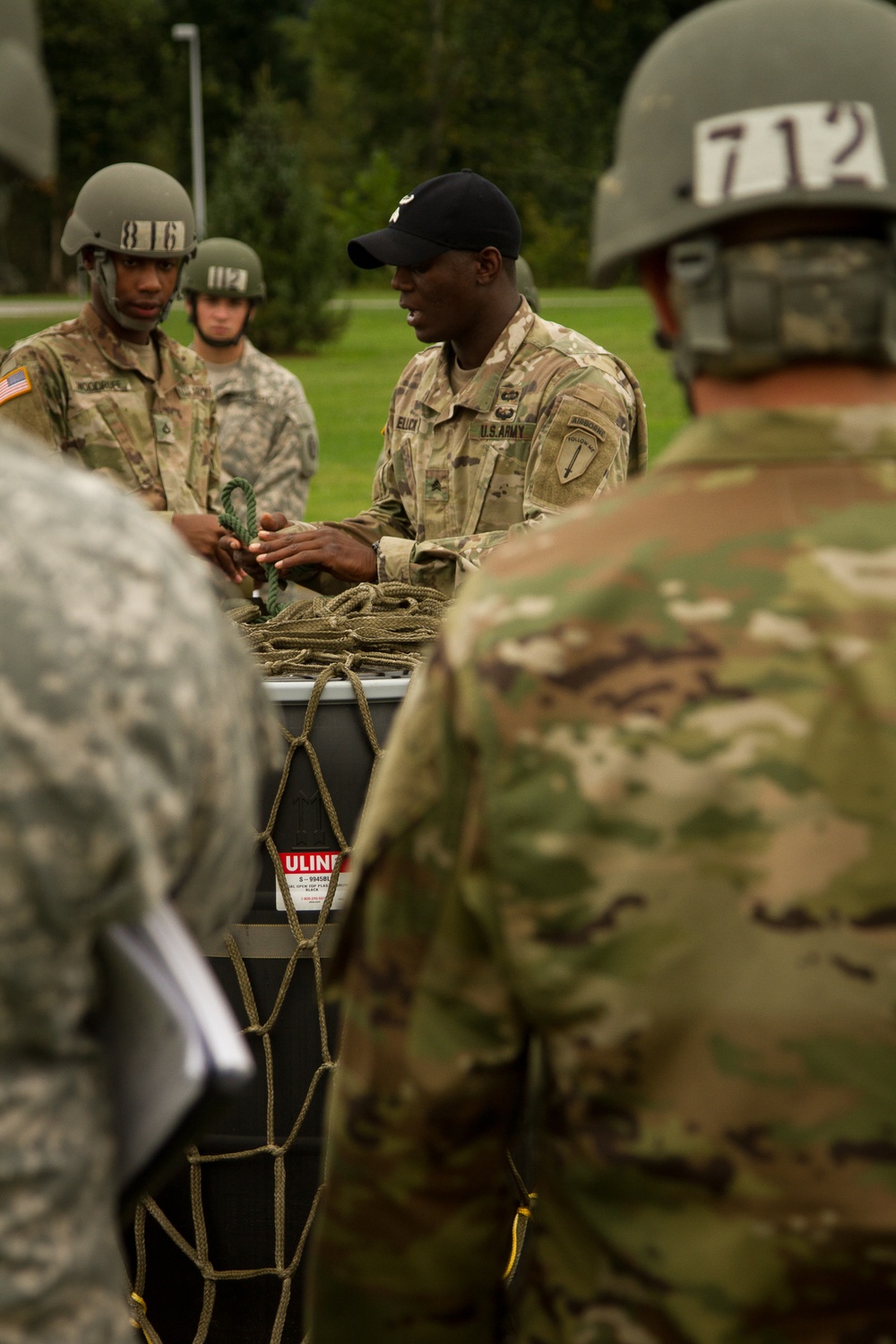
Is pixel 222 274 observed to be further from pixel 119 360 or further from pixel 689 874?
pixel 689 874

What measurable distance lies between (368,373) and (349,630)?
2228cm

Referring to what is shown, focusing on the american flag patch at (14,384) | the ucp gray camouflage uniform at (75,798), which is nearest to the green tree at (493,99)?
the american flag patch at (14,384)

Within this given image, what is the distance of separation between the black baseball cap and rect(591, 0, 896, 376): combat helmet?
2864mm

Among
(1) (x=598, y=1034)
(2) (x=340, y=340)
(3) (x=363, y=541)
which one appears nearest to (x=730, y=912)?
(1) (x=598, y=1034)

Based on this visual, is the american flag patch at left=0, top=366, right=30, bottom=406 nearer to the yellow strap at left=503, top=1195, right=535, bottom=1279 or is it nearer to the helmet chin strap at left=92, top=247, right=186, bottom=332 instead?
the helmet chin strap at left=92, top=247, right=186, bottom=332

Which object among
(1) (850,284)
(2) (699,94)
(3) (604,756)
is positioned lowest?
(3) (604,756)

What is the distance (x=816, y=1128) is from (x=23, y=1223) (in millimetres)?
670

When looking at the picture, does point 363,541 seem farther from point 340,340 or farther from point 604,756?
point 340,340

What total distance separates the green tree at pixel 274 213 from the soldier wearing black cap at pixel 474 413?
22088mm

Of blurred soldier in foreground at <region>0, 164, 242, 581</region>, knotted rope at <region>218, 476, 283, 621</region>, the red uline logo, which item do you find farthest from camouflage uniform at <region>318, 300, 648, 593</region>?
the red uline logo

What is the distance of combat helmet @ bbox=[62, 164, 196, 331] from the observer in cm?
578

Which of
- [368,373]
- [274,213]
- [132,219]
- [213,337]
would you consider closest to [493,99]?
[274,213]

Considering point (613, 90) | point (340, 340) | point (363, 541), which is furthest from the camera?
point (613, 90)

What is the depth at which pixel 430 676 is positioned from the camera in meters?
1.58
